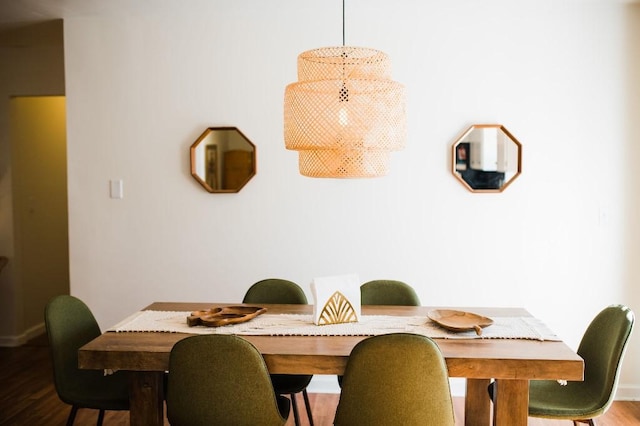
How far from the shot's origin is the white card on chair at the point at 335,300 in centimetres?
284

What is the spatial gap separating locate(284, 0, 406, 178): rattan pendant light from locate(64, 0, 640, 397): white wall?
4.67ft

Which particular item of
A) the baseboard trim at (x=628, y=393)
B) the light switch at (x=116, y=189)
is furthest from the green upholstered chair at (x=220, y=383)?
the baseboard trim at (x=628, y=393)

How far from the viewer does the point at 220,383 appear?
2.33 m

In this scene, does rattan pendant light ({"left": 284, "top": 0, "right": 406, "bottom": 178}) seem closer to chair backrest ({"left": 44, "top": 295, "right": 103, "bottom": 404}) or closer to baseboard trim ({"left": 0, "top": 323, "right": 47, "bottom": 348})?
chair backrest ({"left": 44, "top": 295, "right": 103, "bottom": 404})

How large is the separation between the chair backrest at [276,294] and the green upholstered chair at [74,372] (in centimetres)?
80

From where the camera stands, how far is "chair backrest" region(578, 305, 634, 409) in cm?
267

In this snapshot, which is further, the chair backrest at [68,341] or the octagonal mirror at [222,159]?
the octagonal mirror at [222,159]

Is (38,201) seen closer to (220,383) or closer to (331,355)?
(220,383)

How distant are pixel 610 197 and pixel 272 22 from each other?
2.40 m

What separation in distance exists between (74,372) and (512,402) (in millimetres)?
1930

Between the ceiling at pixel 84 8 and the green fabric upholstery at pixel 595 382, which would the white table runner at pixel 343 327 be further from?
the ceiling at pixel 84 8

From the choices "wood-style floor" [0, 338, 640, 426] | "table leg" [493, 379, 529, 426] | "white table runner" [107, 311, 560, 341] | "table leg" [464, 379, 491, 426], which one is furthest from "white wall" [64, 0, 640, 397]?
"table leg" [493, 379, 529, 426]

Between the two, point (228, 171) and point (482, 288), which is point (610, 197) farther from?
point (228, 171)

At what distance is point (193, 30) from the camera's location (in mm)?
4160
